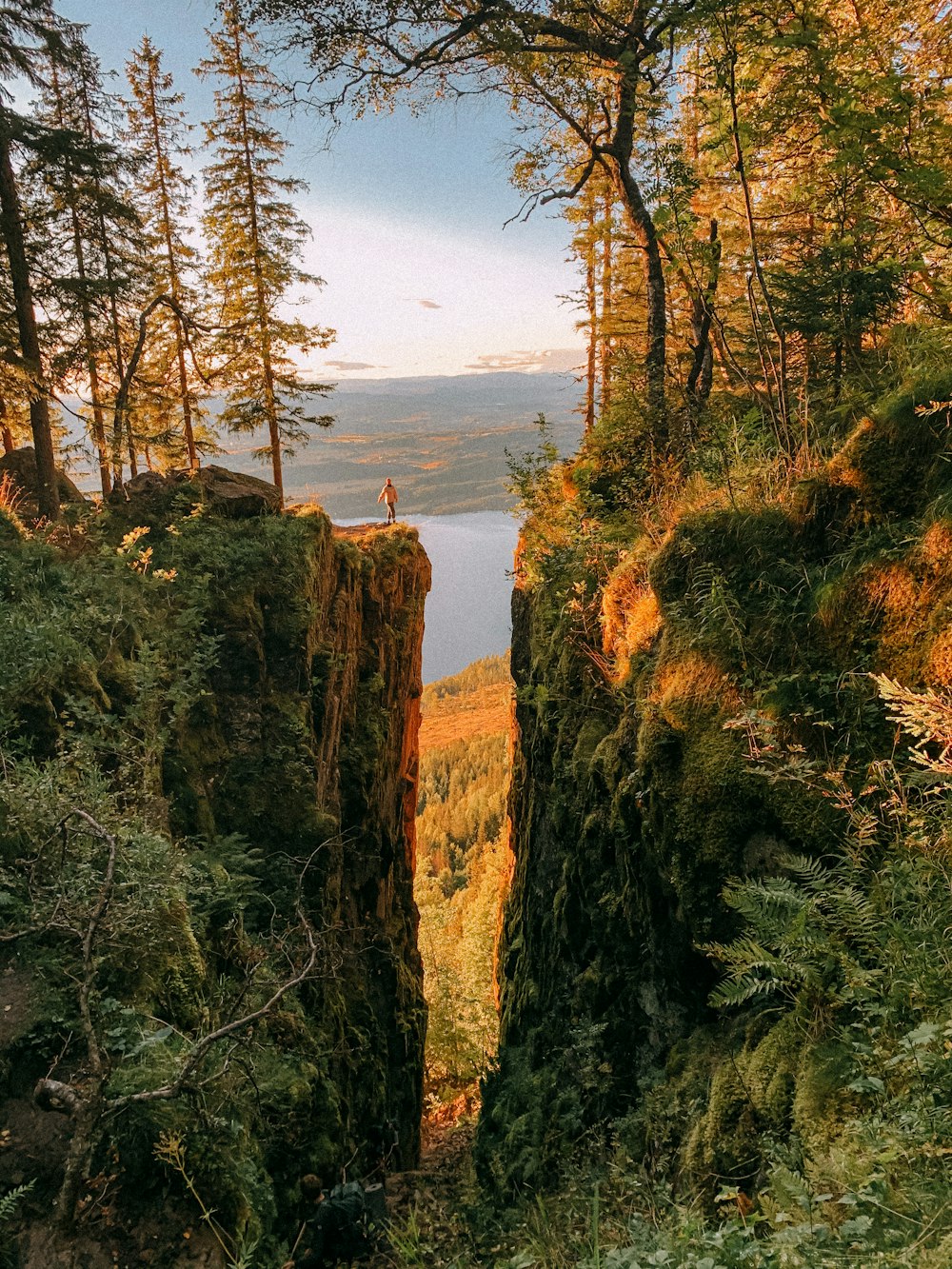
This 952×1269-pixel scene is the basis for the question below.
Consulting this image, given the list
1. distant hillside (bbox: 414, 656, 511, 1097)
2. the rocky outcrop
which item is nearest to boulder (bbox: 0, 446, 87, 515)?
the rocky outcrop

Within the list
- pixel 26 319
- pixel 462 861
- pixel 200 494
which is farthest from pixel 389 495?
pixel 462 861

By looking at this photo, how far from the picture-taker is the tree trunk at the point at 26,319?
13164 millimetres

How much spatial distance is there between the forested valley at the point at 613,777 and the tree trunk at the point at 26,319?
0.29ft

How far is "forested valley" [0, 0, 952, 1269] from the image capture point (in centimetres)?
348

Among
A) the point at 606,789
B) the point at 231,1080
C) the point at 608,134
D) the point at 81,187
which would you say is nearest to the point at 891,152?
the point at 606,789

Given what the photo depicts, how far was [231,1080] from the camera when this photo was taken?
17.4 ft

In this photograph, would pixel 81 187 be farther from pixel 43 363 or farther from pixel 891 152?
pixel 891 152

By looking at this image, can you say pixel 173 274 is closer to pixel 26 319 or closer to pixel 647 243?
pixel 26 319

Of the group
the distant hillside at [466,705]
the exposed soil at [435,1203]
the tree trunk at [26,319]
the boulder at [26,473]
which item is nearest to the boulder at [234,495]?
the tree trunk at [26,319]

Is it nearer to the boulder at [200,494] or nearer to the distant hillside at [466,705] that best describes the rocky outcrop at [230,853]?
the boulder at [200,494]

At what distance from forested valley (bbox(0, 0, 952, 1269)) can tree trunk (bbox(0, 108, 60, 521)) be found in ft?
0.29

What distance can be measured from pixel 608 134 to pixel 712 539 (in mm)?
8177

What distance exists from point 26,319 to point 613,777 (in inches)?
572

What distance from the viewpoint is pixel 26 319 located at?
13539 mm
